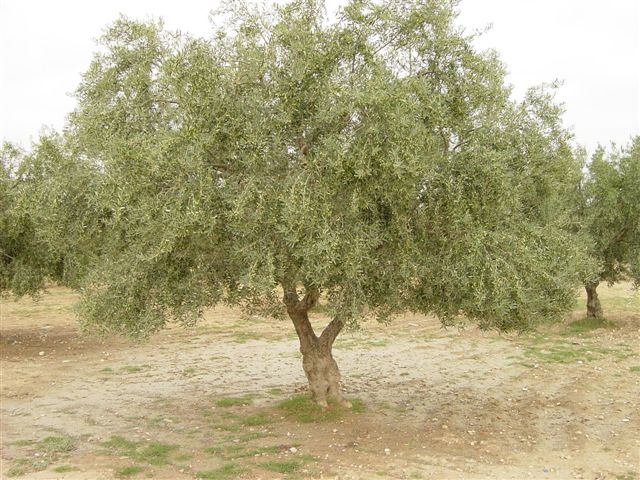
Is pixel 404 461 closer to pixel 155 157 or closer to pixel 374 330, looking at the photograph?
pixel 155 157

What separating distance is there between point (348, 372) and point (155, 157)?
12.5 m

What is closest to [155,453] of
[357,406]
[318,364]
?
[318,364]

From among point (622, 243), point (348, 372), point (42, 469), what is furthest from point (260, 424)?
point (622, 243)

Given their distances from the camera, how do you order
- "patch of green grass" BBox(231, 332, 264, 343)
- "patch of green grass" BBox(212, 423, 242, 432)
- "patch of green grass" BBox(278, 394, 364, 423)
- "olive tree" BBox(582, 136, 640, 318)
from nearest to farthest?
"patch of green grass" BBox(212, 423, 242, 432)
"patch of green grass" BBox(278, 394, 364, 423)
"olive tree" BBox(582, 136, 640, 318)
"patch of green grass" BBox(231, 332, 264, 343)

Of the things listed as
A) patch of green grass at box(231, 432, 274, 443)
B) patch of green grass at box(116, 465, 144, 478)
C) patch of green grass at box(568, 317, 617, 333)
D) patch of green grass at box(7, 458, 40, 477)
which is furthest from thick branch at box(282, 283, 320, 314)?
patch of green grass at box(568, 317, 617, 333)

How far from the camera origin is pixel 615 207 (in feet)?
83.5

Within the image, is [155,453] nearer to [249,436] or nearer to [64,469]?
[64,469]

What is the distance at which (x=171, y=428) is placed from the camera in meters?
14.3

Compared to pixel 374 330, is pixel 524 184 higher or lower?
higher

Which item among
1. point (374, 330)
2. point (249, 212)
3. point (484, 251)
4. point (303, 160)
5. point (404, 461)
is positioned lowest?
point (404, 461)

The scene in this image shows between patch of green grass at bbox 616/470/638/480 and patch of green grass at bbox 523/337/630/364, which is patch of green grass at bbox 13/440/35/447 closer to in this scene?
patch of green grass at bbox 616/470/638/480

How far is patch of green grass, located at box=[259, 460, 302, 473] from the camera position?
448 inches

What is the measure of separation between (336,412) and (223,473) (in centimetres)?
415

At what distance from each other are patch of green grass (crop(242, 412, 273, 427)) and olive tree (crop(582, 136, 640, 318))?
17180 millimetres
